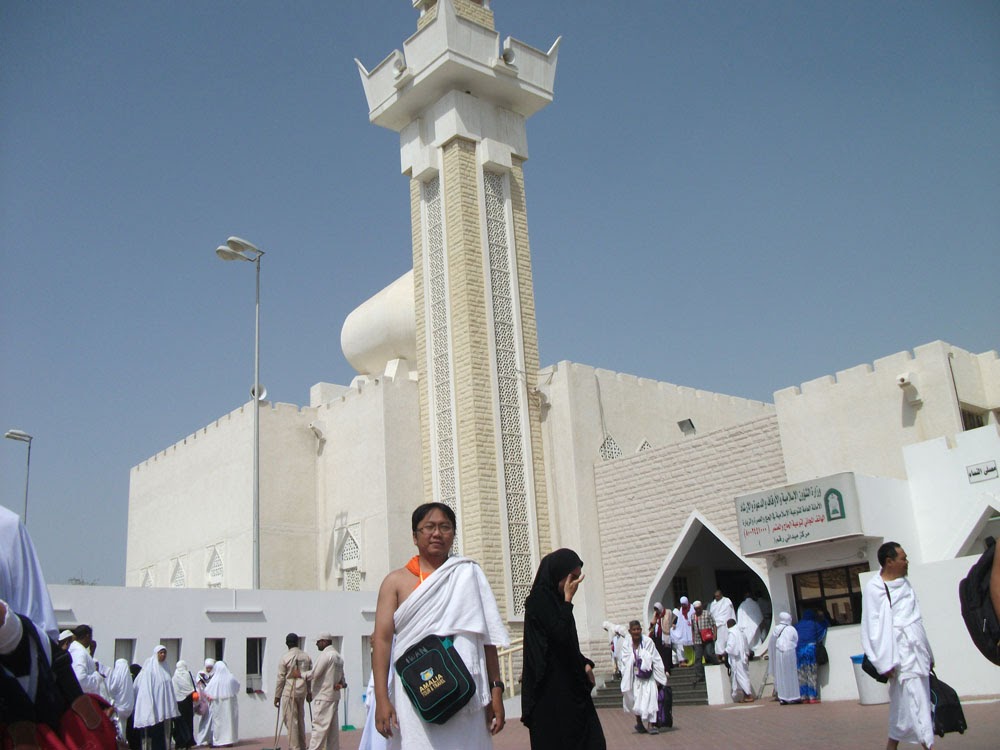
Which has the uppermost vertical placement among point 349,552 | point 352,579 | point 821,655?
point 349,552

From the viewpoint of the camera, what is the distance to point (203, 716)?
14500mm

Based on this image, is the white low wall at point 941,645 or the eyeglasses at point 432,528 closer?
the eyeglasses at point 432,528

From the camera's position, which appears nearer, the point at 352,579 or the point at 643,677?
the point at 643,677

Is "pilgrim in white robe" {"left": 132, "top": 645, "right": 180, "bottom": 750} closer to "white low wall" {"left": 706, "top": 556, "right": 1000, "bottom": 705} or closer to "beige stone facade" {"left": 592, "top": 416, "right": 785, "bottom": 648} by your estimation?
"white low wall" {"left": 706, "top": 556, "right": 1000, "bottom": 705}

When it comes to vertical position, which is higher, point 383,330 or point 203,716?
point 383,330

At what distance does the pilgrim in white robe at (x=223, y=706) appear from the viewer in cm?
1398

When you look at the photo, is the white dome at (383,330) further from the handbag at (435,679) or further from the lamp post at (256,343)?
the handbag at (435,679)

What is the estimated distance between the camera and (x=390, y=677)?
3744 mm

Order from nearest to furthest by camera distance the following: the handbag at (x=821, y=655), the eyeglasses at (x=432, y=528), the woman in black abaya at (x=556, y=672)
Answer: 1. the eyeglasses at (x=432, y=528)
2. the woman in black abaya at (x=556, y=672)
3. the handbag at (x=821, y=655)

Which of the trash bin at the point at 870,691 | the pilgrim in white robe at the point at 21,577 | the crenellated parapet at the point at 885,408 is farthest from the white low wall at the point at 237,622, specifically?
the pilgrim in white robe at the point at 21,577

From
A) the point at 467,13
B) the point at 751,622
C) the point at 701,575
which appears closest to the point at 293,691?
the point at 751,622

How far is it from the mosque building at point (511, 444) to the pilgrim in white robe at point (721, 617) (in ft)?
2.61

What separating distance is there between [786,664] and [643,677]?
262cm

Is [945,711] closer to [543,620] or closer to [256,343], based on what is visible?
[543,620]
